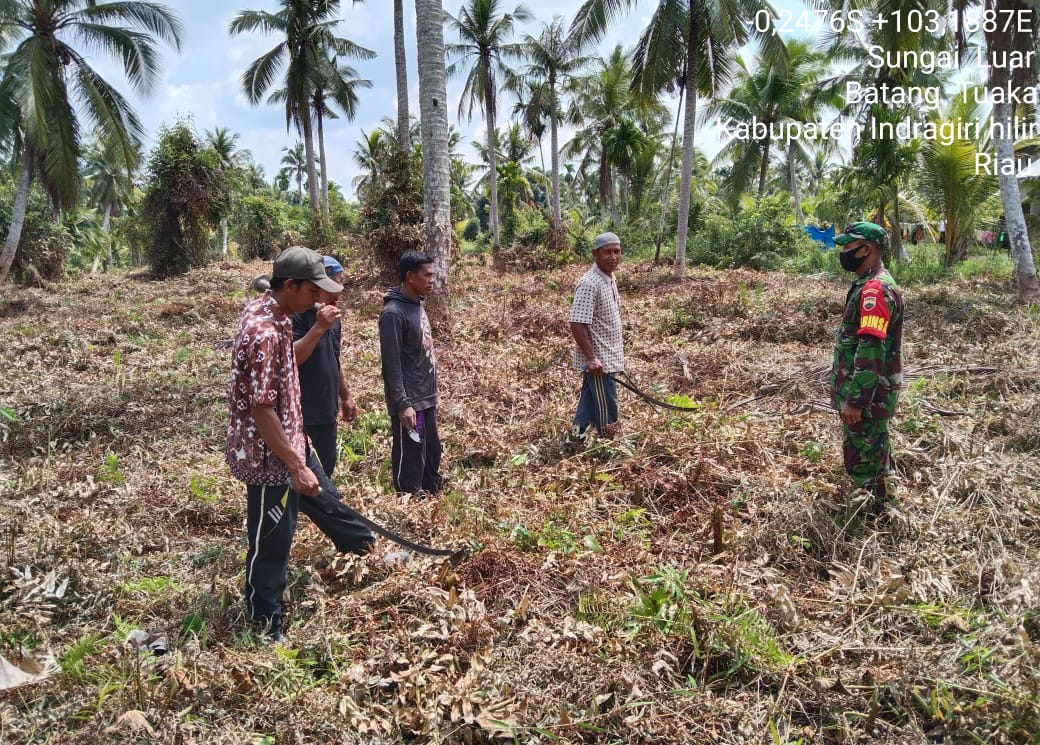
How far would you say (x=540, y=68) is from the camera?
24.2m

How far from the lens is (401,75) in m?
16.1

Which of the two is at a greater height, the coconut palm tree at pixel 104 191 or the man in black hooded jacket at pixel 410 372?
the coconut palm tree at pixel 104 191

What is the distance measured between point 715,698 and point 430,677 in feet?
3.68

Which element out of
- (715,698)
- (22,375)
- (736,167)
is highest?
(736,167)

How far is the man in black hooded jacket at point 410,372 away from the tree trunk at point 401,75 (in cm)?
1180

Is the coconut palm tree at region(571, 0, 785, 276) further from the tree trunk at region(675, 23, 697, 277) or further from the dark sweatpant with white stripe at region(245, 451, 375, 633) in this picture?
the dark sweatpant with white stripe at region(245, 451, 375, 633)

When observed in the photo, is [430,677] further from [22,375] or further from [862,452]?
[22,375]

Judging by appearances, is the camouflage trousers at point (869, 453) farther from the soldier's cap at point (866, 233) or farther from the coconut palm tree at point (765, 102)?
the coconut palm tree at point (765, 102)

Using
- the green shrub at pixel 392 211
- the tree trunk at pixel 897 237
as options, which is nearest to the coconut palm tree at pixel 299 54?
the green shrub at pixel 392 211

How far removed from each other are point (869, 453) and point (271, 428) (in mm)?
3131

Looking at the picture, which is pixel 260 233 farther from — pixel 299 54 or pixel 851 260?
pixel 851 260

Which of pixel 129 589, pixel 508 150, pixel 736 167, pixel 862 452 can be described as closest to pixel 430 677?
pixel 129 589

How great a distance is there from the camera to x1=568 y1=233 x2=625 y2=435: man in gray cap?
457 cm

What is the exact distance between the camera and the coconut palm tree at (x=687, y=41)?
14.0 meters
